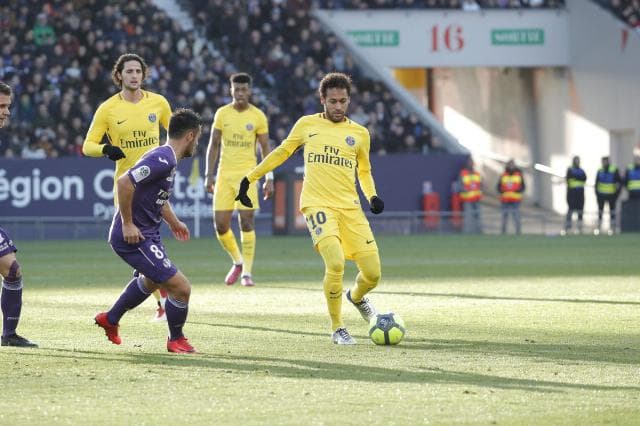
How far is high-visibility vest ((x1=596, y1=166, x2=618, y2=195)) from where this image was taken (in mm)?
36312

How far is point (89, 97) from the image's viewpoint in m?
34.8

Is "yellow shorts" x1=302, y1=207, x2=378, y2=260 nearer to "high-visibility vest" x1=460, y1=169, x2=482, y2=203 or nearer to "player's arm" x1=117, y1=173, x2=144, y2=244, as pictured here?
"player's arm" x1=117, y1=173, x2=144, y2=244

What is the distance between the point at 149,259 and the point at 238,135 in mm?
7981

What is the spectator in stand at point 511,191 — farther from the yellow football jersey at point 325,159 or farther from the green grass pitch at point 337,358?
the yellow football jersey at point 325,159

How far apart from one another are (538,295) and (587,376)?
7073 millimetres

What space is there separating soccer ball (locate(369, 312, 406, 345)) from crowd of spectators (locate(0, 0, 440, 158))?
886 inches

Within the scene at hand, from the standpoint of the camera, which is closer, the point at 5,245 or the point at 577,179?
the point at 5,245

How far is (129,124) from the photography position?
1340 cm

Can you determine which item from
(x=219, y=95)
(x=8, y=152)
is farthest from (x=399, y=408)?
(x=219, y=95)

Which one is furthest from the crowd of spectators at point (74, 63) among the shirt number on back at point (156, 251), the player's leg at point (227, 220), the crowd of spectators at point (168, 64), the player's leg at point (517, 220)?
the shirt number on back at point (156, 251)

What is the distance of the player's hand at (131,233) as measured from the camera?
10.0 metres

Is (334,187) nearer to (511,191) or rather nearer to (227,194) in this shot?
(227,194)

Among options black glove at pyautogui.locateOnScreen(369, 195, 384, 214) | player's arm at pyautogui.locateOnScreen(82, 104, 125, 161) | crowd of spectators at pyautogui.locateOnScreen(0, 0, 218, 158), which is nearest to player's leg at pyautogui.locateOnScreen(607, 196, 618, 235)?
crowd of spectators at pyautogui.locateOnScreen(0, 0, 218, 158)

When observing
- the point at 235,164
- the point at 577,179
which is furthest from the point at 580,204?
the point at 235,164
